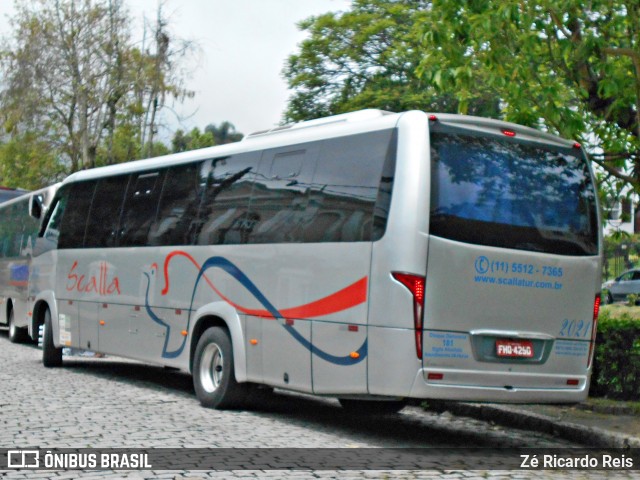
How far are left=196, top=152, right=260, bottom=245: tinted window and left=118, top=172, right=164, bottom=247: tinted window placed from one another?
1.35 metres

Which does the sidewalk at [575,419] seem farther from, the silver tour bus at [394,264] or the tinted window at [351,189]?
the tinted window at [351,189]

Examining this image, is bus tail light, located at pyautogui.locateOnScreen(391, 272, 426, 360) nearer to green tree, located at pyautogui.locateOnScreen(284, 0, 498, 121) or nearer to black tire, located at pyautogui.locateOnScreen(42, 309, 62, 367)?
black tire, located at pyautogui.locateOnScreen(42, 309, 62, 367)

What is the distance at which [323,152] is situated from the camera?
35.4ft

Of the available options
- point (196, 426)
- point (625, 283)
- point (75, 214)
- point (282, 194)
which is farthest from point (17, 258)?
point (625, 283)

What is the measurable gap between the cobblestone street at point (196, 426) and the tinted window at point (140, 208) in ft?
6.61

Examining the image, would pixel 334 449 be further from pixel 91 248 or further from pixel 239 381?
pixel 91 248

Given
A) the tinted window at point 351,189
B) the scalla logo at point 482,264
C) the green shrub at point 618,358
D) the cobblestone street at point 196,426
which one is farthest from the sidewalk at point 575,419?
the tinted window at point 351,189

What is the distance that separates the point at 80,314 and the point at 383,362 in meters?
7.80

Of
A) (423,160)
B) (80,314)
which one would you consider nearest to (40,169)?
(80,314)

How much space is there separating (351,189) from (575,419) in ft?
11.5

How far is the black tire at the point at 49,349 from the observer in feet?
56.1

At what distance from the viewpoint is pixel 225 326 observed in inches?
479

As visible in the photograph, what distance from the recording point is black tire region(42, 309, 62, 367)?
17.1 m

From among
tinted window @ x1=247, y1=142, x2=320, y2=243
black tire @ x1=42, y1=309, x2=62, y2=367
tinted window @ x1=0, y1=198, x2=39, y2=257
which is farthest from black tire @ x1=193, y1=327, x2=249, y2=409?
tinted window @ x1=0, y1=198, x2=39, y2=257
